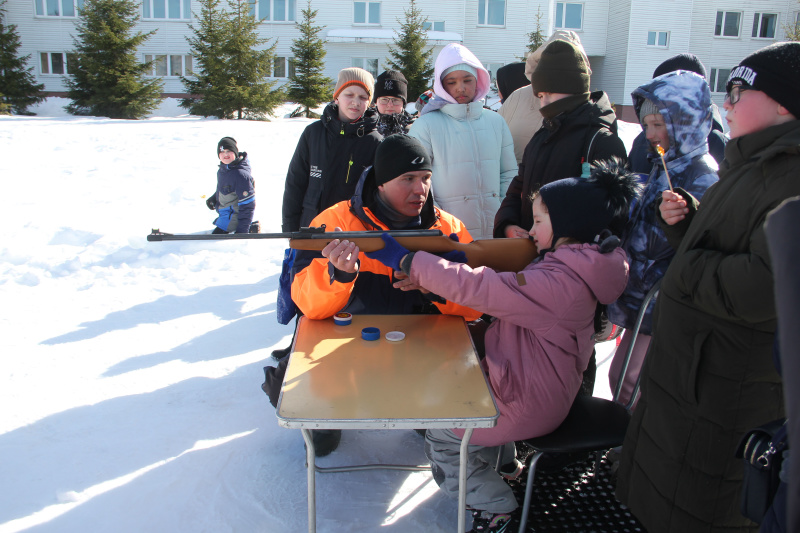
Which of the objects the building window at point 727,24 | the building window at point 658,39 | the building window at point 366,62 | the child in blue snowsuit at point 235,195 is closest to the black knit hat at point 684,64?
the child in blue snowsuit at point 235,195

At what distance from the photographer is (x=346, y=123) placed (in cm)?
404

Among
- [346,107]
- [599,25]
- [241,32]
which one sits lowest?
[346,107]

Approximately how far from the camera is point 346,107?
4.00m

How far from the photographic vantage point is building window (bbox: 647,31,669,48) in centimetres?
2695

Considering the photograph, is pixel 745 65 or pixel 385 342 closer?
pixel 745 65

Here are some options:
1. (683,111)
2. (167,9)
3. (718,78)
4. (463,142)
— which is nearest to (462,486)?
(683,111)

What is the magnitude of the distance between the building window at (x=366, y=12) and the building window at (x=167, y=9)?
7857 mm

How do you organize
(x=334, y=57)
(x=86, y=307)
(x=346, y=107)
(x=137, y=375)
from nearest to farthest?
(x=137, y=375) → (x=346, y=107) → (x=86, y=307) → (x=334, y=57)

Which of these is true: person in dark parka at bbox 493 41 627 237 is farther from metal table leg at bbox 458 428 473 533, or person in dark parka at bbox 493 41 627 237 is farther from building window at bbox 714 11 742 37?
building window at bbox 714 11 742 37

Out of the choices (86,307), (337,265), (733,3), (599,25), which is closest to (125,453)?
(337,265)

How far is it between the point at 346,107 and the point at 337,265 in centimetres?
208

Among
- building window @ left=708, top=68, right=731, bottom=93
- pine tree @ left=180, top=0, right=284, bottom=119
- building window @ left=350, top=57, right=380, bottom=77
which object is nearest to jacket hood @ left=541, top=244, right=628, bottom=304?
pine tree @ left=180, top=0, right=284, bottom=119

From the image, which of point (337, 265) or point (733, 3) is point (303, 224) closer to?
point (337, 265)

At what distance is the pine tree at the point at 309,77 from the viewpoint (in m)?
21.1
